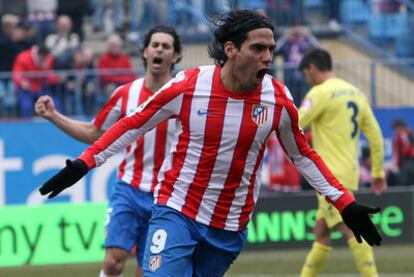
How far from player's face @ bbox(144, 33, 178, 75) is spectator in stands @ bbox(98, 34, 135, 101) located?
858 centimetres

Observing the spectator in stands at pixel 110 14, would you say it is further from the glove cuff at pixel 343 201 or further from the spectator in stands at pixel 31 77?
the glove cuff at pixel 343 201

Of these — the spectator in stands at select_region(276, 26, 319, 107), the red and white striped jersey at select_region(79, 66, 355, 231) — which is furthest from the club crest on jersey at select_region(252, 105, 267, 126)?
the spectator in stands at select_region(276, 26, 319, 107)

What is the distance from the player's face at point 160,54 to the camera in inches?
367

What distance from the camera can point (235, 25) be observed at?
22.7 ft

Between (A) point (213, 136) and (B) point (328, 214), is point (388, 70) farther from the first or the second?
(A) point (213, 136)

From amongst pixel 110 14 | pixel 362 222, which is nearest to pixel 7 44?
pixel 110 14

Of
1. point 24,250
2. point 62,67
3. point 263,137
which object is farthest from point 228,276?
point 62,67

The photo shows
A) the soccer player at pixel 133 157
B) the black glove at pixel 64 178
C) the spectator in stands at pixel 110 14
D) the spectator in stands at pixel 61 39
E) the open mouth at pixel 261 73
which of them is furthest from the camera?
the spectator in stands at pixel 110 14

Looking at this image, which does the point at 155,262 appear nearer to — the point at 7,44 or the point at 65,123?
the point at 65,123

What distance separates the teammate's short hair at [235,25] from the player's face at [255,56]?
0.04m

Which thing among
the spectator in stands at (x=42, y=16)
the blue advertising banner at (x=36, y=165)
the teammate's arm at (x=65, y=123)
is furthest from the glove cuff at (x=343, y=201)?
the spectator in stands at (x=42, y=16)

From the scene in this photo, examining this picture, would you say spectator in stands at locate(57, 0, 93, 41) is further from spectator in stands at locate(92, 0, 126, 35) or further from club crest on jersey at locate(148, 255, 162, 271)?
club crest on jersey at locate(148, 255, 162, 271)

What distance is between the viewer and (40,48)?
18.3 m

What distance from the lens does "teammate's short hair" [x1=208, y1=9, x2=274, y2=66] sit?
687cm
